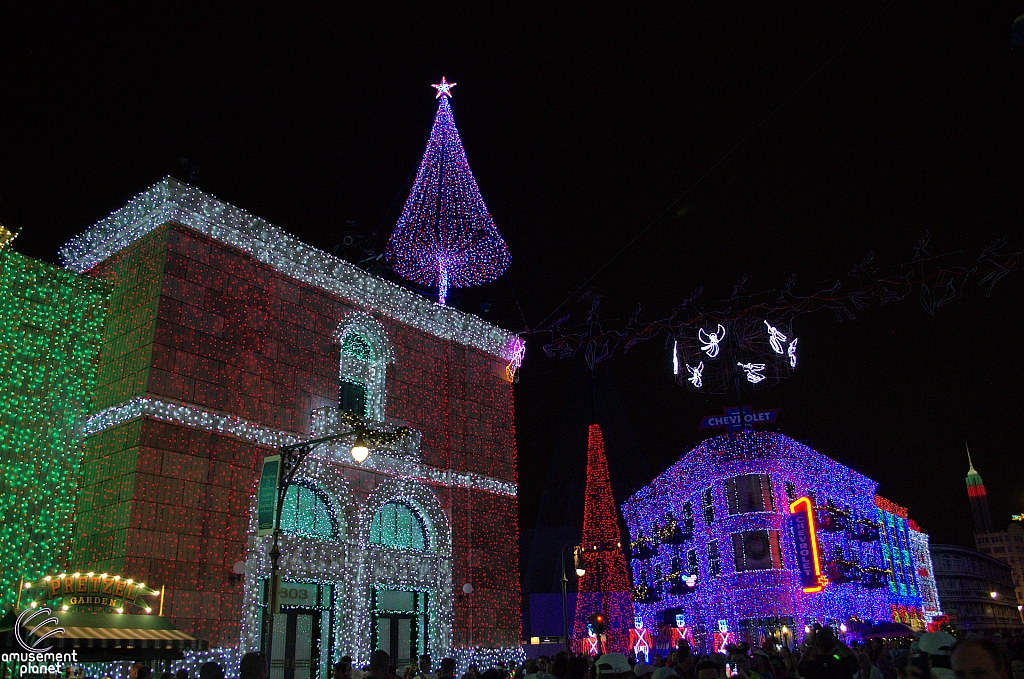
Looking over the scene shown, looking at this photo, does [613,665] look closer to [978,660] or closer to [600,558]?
[978,660]

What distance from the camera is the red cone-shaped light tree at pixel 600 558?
111 feet

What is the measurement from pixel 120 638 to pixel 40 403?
21.3ft

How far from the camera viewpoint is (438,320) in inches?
999

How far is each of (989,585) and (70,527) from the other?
112131 mm

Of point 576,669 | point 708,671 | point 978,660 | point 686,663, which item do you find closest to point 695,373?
point 686,663

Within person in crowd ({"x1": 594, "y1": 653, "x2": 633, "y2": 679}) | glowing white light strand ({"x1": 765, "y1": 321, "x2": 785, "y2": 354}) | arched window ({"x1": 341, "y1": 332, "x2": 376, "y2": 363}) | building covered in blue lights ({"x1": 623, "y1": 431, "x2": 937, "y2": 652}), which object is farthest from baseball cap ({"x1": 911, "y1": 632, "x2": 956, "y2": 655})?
building covered in blue lights ({"x1": 623, "y1": 431, "x2": 937, "y2": 652})

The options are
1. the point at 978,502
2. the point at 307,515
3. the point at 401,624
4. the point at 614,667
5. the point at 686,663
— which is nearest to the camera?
the point at 614,667

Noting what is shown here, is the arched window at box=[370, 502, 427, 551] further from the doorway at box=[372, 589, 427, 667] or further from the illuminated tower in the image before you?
the illuminated tower

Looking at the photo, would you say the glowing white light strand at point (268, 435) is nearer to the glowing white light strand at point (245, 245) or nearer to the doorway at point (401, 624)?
the doorway at point (401, 624)

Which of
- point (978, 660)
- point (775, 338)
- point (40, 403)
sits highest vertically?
point (775, 338)

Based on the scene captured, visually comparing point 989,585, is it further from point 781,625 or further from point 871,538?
point 781,625

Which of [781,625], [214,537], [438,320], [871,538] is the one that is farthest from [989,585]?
[214,537]

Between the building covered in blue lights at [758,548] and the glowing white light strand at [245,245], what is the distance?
2239 centimetres

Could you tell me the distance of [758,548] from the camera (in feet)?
136
